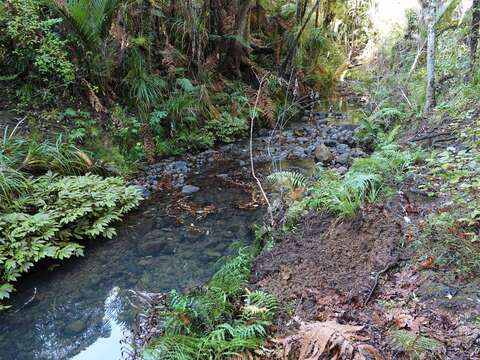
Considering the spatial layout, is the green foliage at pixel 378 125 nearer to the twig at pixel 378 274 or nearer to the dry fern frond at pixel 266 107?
the dry fern frond at pixel 266 107

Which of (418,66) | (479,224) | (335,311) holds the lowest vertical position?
(335,311)

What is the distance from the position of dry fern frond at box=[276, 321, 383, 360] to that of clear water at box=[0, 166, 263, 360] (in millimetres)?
1546

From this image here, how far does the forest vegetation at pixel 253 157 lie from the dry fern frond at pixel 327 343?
0.4 inches

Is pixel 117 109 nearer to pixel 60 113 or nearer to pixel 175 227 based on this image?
pixel 60 113

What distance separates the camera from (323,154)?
6.73 meters

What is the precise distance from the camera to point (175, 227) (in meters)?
4.75

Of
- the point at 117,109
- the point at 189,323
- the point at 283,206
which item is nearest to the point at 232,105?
the point at 117,109

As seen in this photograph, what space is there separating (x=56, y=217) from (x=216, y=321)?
94.9 inches

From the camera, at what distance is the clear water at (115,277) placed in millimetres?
2988

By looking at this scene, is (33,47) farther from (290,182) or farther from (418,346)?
(418,346)

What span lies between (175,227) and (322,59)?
379 inches

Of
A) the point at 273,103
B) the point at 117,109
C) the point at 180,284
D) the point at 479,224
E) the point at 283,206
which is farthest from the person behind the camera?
the point at 273,103

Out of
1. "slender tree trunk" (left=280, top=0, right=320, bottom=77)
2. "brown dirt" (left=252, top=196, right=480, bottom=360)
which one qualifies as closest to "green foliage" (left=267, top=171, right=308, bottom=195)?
"brown dirt" (left=252, top=196, right=480, bottom=360)

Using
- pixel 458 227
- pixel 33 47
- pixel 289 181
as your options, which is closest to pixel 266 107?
pixel 289 181
